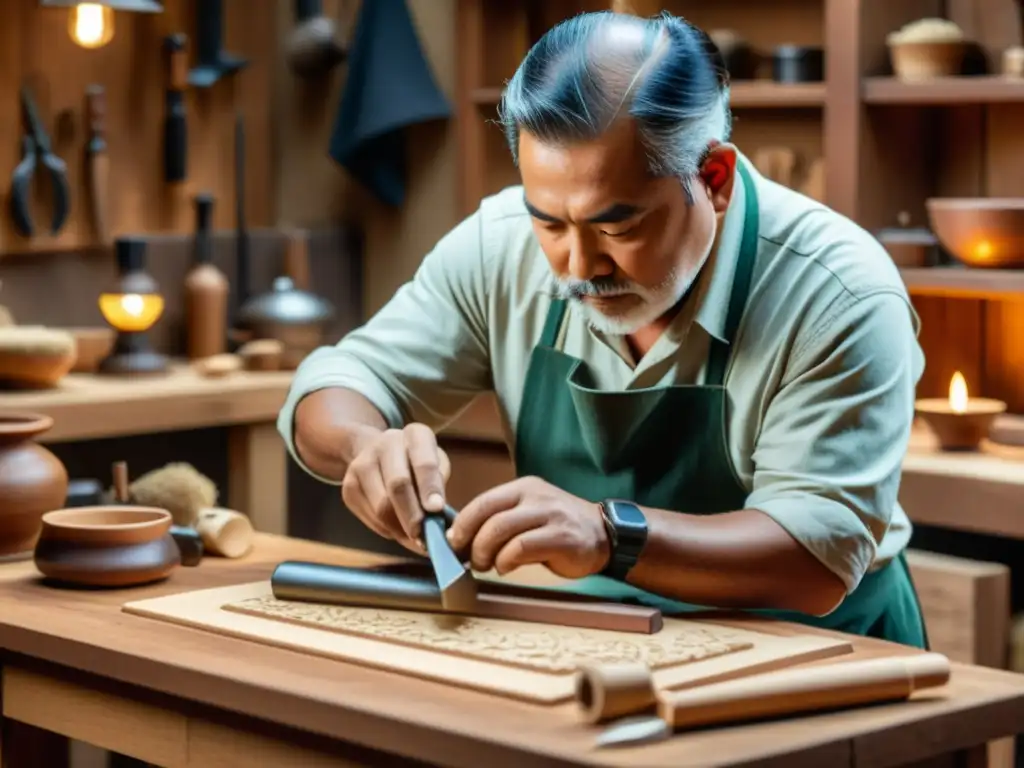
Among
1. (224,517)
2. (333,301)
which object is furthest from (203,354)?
(224,517)

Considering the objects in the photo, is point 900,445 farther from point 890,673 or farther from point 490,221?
point 490,221

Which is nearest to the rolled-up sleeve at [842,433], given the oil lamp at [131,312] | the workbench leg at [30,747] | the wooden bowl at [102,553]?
the wooden bowl at [102,553]

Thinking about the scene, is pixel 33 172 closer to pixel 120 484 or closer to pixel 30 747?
pixel 120 484

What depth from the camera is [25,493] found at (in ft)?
8.26

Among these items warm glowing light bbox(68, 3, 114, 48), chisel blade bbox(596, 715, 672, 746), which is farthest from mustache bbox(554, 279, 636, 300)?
warm glowing light bbox(68, 3, 114, 48)

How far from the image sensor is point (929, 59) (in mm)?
4027

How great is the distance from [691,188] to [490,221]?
0.53 metres

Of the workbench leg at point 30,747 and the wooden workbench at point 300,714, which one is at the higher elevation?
the wooden workbench at point 300,714

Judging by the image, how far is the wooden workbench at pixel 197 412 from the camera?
3959mm

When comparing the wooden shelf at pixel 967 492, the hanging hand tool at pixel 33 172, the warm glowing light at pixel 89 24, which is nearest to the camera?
the wooden shelf at pixel 967 492

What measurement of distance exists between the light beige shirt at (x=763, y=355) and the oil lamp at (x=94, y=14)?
69.4 inches

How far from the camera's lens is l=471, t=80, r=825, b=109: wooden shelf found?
4.21 metres

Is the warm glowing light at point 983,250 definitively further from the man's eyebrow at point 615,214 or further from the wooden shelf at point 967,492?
the man's eyebrow at point 615,214

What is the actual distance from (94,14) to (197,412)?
1.01 m
